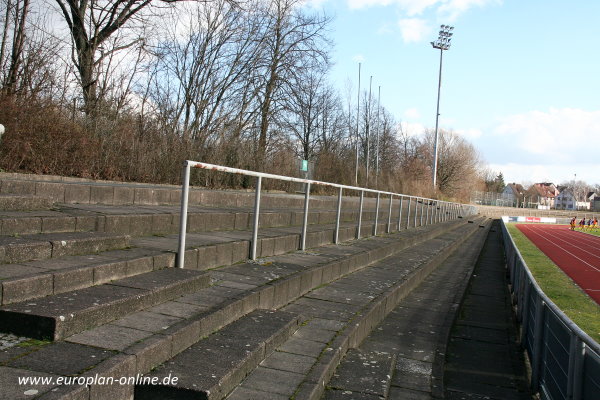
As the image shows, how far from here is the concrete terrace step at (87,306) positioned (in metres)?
2.77

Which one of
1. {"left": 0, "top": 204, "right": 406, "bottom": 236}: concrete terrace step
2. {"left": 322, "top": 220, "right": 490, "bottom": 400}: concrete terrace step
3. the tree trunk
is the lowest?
{"left": 322, "top": 220, "right": 490, "bottom": 400}: concrete terrace step

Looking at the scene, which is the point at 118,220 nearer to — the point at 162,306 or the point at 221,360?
the point at 162,306

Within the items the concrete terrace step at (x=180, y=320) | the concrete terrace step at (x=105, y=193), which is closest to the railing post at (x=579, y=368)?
the concrete terrace step at (x=180, y=320)

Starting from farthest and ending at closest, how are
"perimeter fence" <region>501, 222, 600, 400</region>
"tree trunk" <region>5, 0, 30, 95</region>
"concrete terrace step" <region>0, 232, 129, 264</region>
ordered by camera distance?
"tree trunk" <region>5, 0, 30, 95</region> → "concrete terrace step" <region>0, 232, 129, 264</region> → "perimeter fence" <region>501, 222, 600, 400</region>

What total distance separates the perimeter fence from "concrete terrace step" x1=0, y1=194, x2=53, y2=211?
4.68 m

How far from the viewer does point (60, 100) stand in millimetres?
9234

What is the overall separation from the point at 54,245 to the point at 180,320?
47.5 inches

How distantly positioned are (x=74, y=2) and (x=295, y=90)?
10.7 meters

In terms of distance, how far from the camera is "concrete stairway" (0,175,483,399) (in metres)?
2.69

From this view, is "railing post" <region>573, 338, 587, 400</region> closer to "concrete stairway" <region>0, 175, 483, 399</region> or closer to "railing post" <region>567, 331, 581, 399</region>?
"railing post" <region>567, 331, 581, 399</region>

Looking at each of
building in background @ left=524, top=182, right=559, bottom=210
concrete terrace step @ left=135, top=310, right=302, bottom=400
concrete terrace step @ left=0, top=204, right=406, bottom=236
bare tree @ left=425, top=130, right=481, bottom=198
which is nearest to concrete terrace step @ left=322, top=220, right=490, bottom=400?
concrete terrace step @ left=135, top=310, right=302, bottom=400

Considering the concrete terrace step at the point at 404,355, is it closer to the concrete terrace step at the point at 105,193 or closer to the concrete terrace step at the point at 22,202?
the concrete terrace step at the point at 22,202

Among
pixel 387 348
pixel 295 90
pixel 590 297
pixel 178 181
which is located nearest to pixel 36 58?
pixel 178 181

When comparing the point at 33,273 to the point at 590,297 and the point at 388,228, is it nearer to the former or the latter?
the point at 388,228
